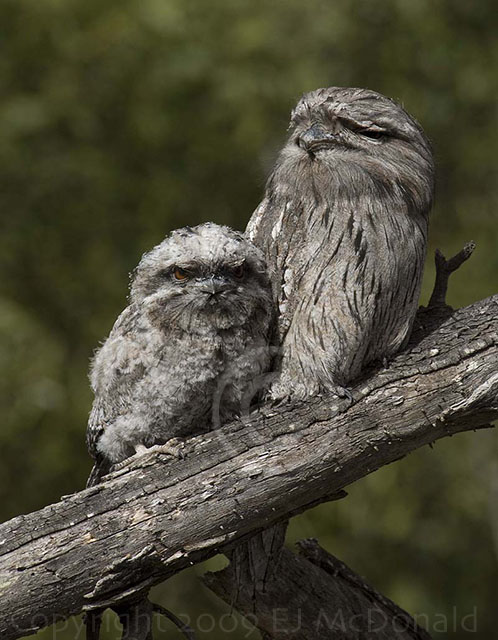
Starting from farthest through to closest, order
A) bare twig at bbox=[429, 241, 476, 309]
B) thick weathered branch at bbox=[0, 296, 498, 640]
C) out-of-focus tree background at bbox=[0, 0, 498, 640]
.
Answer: out-of-focus tree background at bbox=[0, 0, 498, 640]
bare twig at bbox=[429, 241, 476, 309]
thick weathered branch at bbox=[0, 296, 498, 640]

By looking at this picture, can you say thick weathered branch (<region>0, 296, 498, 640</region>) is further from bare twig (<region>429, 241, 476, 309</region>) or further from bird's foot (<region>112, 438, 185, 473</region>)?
bare twig (<region>429, 241, 476, 309</region>)

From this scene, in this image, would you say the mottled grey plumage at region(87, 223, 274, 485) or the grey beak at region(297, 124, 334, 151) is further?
the mottled grey plumage at region(87, 223, 274, 485)

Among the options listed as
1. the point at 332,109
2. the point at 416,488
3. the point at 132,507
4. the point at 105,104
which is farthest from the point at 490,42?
the point at 132,507

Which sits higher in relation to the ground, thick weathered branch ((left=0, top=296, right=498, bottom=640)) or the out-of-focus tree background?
the out-of-focus tree background

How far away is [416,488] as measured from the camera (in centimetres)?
439

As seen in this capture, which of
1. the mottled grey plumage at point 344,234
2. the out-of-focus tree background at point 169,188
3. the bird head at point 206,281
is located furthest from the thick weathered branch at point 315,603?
the out-of-focus tree background at point 169,188

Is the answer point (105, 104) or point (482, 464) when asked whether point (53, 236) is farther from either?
point (482, 464)

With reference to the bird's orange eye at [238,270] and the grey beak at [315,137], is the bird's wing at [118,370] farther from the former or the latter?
the grey beak at [315,137]

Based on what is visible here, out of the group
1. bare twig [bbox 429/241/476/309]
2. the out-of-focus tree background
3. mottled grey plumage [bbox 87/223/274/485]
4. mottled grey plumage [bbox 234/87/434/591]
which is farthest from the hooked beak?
the out-of-focus tree background

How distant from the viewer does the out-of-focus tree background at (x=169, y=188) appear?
422cm

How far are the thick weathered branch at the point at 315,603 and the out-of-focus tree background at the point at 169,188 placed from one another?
1248mm

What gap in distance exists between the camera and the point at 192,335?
2.44 m

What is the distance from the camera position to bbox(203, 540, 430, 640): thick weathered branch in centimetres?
281

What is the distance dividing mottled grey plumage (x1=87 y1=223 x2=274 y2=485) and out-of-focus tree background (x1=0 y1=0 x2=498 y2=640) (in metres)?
1.73
